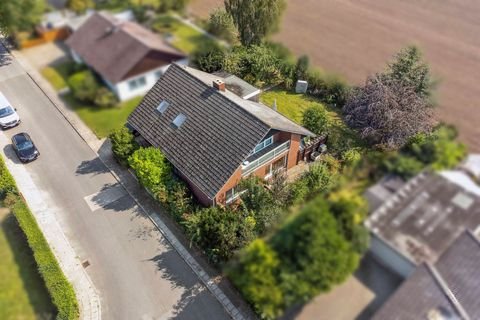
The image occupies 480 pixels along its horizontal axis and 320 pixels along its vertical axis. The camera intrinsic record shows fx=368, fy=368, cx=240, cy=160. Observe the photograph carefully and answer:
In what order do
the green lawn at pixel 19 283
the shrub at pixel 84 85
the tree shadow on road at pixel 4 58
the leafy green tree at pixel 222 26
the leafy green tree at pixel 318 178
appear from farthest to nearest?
the tree shadow on road at pixel 4 58, the leafy green tree at pixel 222 26, the shrub at pixel 84 85, the leafy green tree at pixel 318 178, the green lawn at pixel 19 283

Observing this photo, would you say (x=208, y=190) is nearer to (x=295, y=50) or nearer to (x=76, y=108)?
(x=76, y=108)

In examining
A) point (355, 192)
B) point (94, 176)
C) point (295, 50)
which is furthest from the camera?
point (295, 50)

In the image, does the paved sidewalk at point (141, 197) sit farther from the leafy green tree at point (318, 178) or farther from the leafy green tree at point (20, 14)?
the leafy green tree at point (318, 178)

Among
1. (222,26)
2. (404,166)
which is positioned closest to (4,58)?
(222,26)

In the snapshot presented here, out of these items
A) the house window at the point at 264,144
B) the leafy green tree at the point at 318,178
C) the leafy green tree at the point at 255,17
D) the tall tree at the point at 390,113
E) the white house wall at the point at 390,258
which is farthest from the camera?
the leafy green tree at the point at 255,17

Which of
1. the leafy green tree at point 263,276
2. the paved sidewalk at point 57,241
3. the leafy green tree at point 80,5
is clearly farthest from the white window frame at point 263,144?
the leafy green tree at point 80,5

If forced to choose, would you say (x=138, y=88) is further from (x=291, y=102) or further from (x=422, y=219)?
(x=422, y=219)

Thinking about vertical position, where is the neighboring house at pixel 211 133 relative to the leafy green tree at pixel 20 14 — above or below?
below

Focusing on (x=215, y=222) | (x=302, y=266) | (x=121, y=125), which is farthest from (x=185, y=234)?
(x=302, y=266)
